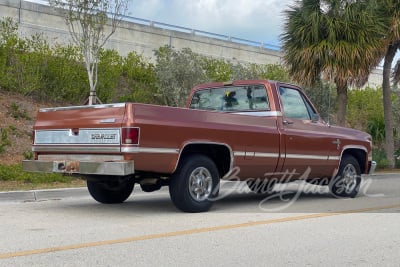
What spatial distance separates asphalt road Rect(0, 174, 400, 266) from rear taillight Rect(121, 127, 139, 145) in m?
1.12

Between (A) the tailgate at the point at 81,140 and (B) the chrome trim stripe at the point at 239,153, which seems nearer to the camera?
(A) the tailgate at the point at 81,140

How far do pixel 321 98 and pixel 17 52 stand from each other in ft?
40.8

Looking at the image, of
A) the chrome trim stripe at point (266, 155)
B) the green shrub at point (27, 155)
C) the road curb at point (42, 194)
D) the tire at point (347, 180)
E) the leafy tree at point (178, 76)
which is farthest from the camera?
the leafy tree at point (178, 76)

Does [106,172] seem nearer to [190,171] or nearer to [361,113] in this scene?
[190,171]

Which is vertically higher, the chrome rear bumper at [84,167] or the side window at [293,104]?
the side window at [293,104]

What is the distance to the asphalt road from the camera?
5824 millimetres

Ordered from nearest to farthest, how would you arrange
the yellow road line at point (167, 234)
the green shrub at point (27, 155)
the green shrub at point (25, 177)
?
the yellow road line at point (167, 234)
the green shrub at point (25, 177)
the green shrub at point (27, 155)

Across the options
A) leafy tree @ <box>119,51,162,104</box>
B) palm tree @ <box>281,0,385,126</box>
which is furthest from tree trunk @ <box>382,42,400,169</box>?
leafy tree @ <box>119,51,162,104</box>

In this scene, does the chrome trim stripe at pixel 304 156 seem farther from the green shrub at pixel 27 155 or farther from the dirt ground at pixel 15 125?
the dirt ground at pixel 15 125

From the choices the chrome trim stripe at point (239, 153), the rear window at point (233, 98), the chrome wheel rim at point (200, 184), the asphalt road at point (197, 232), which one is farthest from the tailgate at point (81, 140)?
the rear window at point (233, 98)

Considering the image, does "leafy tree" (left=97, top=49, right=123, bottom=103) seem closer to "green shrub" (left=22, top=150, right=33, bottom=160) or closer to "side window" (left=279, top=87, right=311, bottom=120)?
"green shrub" (left=22, top=150, right=33, bottom=160)

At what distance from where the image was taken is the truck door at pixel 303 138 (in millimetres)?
A: 9969

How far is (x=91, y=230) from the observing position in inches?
285

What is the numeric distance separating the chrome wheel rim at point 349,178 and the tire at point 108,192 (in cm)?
434
